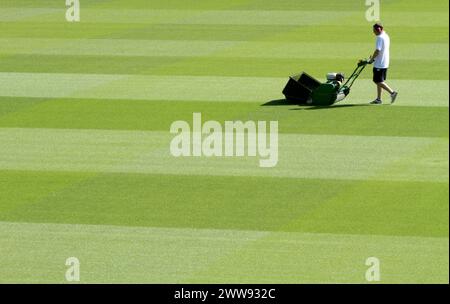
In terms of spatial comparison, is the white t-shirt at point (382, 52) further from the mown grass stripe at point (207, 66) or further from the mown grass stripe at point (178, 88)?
the mown grass stripe at point (207, 66)

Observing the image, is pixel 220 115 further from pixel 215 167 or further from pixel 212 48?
pixel 212 48

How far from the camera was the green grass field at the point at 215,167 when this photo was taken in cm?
1684

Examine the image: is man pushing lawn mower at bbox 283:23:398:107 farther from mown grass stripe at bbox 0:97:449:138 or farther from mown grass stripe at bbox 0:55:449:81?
mown grass stripe at bbox 0:55:449:81

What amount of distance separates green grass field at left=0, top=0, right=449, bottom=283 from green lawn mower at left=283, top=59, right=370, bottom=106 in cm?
33

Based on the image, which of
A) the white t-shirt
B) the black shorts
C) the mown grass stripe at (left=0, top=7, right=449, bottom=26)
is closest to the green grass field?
the black shorts

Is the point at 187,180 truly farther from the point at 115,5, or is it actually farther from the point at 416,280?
the point at 115,5

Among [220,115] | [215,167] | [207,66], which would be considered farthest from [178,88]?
[215,167]

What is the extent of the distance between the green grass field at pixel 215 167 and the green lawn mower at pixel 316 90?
33 cm

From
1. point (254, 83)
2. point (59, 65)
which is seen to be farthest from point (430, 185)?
point (59, 65)

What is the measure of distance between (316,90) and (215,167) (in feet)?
20.5

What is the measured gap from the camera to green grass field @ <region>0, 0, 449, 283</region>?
16844 mm

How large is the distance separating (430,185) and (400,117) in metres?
5.68

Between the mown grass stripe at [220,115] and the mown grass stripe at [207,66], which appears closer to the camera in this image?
the mown grass stripe at [220,115]

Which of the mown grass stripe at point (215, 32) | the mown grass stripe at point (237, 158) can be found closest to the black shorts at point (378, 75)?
the mown grass stripe at point (237, 158)
